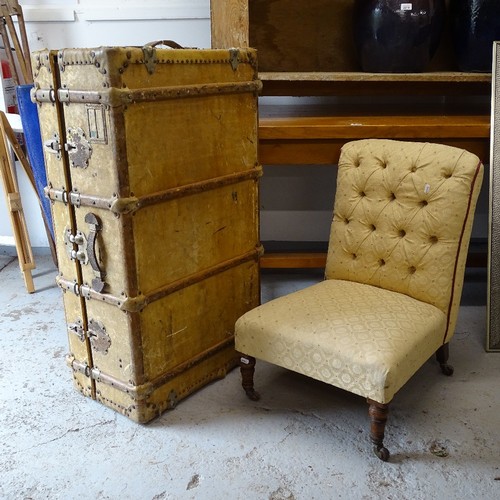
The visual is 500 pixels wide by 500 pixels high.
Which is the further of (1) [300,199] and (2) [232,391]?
(1) [300,199]

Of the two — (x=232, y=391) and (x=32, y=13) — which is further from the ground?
(x=32, y=13)

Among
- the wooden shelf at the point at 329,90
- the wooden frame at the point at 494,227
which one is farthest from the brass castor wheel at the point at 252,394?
the wooden frame at the point at 494,227

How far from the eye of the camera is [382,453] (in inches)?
63.9

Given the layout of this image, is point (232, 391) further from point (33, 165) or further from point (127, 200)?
point (33, 165)

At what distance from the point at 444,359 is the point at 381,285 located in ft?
1.18

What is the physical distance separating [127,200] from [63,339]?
3.42ft

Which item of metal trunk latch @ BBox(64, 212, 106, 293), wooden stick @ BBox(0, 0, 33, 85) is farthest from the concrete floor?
wooden stick @ BBox(0, 0, 33, 85)

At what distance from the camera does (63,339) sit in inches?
94.3

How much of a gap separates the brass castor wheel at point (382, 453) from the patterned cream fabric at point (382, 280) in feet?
0.54

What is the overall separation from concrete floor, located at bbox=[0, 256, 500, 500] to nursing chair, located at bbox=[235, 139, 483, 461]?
0.10m

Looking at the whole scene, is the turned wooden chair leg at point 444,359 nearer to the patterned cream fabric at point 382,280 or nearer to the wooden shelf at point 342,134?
the patterned cream fabric at point 382,280

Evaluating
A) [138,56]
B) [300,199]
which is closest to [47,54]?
[138,56]

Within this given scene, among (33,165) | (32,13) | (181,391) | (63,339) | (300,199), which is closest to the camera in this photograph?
(181,391)

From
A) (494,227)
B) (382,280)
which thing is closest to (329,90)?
(494,227)
